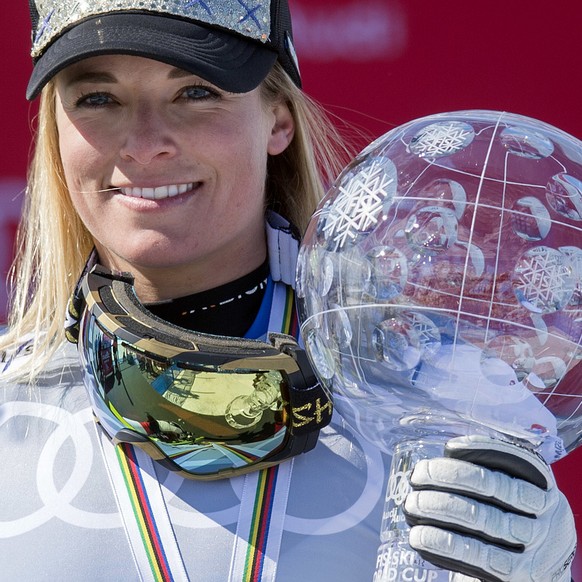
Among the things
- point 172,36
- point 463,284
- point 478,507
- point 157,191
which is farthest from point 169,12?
point 478,507

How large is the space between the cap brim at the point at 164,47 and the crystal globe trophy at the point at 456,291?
17.7 inches

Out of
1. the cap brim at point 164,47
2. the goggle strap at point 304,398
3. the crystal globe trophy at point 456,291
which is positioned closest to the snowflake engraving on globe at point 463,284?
the crystal globe trophy at point 456,291

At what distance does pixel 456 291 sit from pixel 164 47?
0.66 meters

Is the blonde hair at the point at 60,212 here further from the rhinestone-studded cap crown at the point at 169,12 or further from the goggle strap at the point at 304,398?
the goggle strap at the point at 304,398

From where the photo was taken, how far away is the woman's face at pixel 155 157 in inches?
57.9

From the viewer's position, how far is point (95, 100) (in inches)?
59.6

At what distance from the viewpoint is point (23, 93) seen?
2492mm

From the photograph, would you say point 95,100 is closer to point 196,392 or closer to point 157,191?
point 157,191

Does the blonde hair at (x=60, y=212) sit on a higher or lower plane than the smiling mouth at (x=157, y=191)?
lower

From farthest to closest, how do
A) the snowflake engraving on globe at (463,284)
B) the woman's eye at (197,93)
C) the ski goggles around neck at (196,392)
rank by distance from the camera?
the woman's eye at (197,93), the ski goggles around neck at (196,392), the snowflake engraving on globe at (463,284)

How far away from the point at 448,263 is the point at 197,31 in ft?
2.17

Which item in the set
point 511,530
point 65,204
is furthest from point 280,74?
point 511,530

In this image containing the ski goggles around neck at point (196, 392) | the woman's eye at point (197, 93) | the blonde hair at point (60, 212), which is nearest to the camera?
the ski goggles around neck at point (196, 392)

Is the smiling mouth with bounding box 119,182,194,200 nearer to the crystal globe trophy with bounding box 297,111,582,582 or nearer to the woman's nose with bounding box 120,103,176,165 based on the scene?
the woman's nose with bounding box 120,103,176,165
